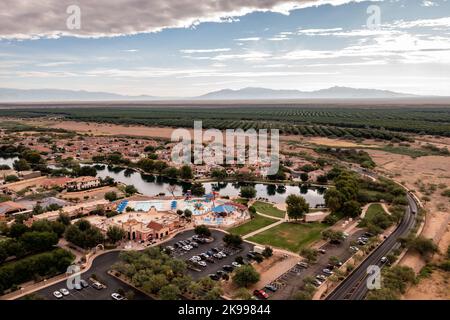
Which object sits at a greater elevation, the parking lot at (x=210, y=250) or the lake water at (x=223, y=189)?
the lake water at (x=223, y=189)

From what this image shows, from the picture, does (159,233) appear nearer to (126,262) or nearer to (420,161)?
(126,262)

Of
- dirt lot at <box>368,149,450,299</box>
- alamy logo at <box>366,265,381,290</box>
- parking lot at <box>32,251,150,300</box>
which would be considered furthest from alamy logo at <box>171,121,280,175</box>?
parking lot at <box>32,251,150,300</box>

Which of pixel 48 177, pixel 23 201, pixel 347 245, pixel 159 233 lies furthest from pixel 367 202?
pixel 48 177

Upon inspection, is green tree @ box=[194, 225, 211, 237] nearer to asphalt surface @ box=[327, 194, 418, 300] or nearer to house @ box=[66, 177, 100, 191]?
asphalt surface @ box=[327, 194, 418, 300]

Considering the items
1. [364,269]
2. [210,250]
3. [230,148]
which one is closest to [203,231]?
[210,250]

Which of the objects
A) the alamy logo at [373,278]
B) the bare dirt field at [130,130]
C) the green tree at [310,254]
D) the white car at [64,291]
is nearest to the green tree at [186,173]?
the green tree at [310,254]

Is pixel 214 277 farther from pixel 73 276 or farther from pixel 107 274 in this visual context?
pixel 73 276

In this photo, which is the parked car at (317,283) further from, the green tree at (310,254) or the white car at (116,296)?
the white car at (116,296)
